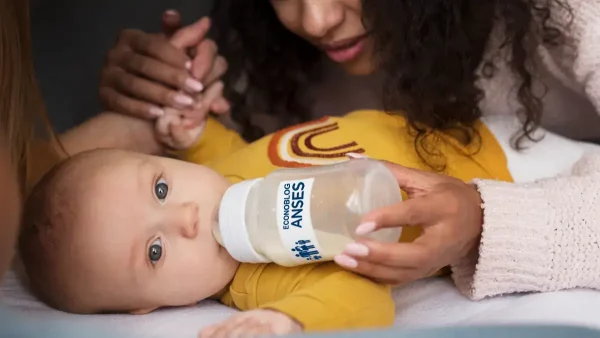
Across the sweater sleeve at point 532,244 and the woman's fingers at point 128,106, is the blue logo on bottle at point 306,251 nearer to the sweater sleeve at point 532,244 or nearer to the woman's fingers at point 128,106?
the sweater sleeve at point 532,244

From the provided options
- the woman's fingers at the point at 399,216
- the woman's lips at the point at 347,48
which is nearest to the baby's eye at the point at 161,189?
the woman's fingers at the point at 399,216

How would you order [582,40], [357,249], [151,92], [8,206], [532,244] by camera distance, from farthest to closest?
[151,92], [582,40], [532,244], [357,249], [8,206]

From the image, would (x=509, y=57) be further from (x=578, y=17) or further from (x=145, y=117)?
(x=145, y=117)

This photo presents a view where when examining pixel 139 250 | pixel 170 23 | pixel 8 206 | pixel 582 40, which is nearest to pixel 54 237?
pixel 139 250

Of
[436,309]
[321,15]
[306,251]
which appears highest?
[321,15]

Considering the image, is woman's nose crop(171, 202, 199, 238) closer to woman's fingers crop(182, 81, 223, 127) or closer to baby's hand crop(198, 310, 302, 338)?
Result: baby's hand crop(198, 310, 302, 338)

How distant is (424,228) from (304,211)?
0.34 ft

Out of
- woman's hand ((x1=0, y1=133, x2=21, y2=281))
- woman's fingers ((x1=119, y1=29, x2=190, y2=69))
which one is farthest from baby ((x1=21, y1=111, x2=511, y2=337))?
woman's fingers ((x1=119, y1=29, x2=190, y2=69))

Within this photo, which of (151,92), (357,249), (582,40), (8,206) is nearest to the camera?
(8,206)

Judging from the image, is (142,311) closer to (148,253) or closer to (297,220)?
(148,253)

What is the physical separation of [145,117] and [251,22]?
0.22 metres

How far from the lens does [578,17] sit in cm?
80

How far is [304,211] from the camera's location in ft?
2.01

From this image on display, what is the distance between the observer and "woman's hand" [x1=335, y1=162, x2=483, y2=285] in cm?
59
